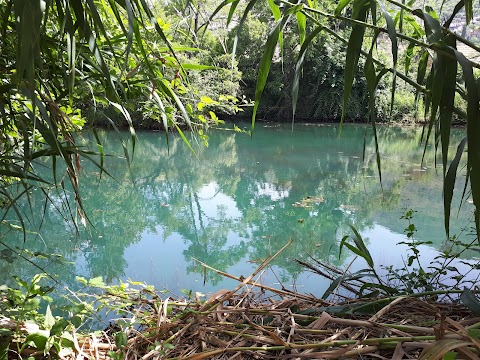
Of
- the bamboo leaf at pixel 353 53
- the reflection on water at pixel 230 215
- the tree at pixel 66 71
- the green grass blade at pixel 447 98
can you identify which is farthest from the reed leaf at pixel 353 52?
the reflection on water at pixel 230 215

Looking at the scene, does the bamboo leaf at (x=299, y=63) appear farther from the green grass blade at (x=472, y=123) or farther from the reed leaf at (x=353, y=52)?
the green grass blade at (x=472, y=123)

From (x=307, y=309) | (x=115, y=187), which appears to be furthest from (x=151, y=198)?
(x=307, y=309)

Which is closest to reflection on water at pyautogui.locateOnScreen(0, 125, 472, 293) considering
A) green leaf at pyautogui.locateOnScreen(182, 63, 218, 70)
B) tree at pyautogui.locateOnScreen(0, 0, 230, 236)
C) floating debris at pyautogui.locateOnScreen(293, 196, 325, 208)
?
floating debris at pyautogui.locateOnScreen(293, 196, 325, 208)

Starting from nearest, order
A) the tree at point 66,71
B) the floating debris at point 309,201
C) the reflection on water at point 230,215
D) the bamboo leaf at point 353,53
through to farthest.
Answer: the tree at point 66,71 → the bamboo leaf at point 353,53 → the reflection on water at point 230,215 → the floating debris at point 309,201

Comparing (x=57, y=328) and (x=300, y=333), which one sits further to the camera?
(x=57, y=328)

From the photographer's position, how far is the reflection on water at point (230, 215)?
310 cm

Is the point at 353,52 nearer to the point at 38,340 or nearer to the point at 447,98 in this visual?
the point at 447,98

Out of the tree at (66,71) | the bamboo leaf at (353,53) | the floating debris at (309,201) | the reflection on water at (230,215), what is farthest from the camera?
the floating debris at (309,201)

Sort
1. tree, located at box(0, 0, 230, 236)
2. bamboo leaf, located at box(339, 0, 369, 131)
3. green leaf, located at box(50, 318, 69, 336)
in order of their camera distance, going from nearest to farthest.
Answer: tree, located at box(0, 0, 230, 236)
bamboo leaf, located at box(339, 0, 369, 131)
green leaf, located at box(50, 318, 69, 336)

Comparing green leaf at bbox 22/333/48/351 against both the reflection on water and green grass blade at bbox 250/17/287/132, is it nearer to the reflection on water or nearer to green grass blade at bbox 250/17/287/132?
the reflection on water

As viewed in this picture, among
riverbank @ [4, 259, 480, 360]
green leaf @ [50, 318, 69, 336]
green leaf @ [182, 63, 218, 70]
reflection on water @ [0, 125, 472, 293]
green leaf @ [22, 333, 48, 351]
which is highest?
green leaf @ [182, 63, 218, 70]

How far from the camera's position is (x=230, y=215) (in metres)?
4.90

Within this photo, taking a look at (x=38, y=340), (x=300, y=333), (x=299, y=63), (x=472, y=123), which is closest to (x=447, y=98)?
(x=472, y=123)

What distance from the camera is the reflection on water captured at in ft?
10.2
